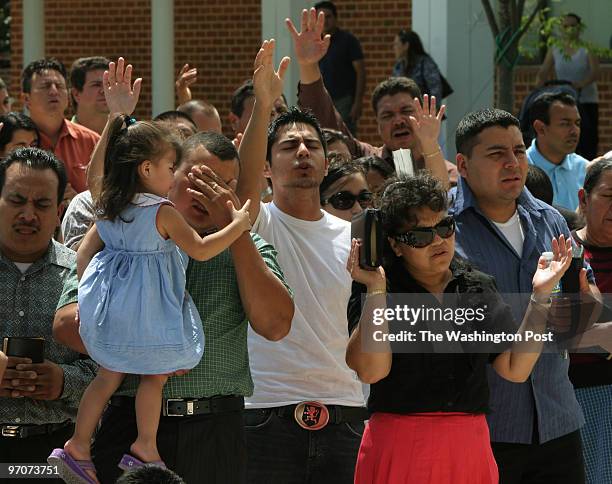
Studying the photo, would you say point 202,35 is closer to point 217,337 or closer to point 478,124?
point 478,124

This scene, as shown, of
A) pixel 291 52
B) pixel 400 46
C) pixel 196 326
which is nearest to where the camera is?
pixel 196 326

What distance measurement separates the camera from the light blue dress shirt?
27.5 feet

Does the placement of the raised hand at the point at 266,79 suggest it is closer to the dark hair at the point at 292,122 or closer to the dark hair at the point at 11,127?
the dark hair at the point at 292,122

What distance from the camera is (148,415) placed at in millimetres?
4328

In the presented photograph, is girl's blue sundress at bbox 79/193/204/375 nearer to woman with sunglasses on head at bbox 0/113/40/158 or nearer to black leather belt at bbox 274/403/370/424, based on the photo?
black leather belt at bbox 274/403/370/424

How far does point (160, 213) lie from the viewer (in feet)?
14.6

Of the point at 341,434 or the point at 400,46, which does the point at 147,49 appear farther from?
the point at 341,434

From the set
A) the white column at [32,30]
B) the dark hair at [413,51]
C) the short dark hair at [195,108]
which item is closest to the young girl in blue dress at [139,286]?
the short dark hair at [195,108]

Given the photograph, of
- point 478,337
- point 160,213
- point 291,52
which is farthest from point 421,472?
point 291,52

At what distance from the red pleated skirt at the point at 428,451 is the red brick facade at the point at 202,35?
971 cm

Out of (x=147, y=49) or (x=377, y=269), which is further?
(x=147, y=49)

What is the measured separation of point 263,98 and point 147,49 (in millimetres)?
10860

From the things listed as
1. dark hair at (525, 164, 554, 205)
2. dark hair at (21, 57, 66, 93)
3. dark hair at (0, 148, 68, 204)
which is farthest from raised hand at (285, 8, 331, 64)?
dark hair at (21, 57, 66, 93)

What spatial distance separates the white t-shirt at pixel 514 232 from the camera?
5.44 m
